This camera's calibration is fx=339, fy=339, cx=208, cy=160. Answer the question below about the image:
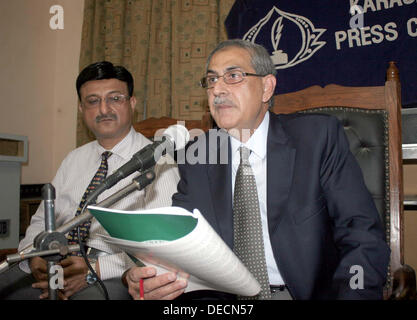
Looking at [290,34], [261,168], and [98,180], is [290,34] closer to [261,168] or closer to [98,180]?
[261,168]

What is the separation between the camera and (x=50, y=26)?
2.91 metres

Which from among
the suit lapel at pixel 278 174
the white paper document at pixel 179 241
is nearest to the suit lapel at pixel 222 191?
the suit lapel at pixel 278 174

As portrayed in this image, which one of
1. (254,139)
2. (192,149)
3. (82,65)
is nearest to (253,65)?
(254,139)

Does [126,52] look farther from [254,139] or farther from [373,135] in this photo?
[373,135]

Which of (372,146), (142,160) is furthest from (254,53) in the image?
(142,160)

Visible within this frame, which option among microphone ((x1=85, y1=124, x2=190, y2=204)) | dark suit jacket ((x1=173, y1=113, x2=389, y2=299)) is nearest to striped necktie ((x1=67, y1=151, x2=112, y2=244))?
dark suit jacket ((x1=173, y1=113, x2=389, y2=299))

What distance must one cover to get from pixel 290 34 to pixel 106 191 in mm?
1443

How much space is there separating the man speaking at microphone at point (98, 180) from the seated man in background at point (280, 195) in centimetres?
30

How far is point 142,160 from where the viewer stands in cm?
78

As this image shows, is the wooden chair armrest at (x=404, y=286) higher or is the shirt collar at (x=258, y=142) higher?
the shirt collar at (x=258, y=142)

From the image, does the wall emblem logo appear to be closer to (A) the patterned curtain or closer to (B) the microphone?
(A) the patterned curtain

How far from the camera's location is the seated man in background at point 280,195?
977mm

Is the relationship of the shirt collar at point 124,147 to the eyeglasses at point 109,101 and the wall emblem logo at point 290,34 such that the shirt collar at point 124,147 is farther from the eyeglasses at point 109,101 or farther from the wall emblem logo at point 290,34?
the wall emblem logo at point 290,34

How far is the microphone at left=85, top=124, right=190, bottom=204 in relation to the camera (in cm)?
76
